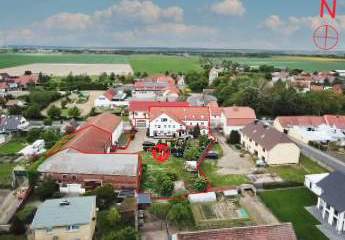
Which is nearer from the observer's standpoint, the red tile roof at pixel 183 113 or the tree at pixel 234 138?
the tree at pixel 234 138

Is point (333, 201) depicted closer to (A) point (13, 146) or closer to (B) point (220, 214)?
(B) point (220, 214)

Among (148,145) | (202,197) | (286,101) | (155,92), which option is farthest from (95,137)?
(155,92)

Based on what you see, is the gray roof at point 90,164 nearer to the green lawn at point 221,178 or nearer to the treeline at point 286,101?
the green lawn at point 221,178

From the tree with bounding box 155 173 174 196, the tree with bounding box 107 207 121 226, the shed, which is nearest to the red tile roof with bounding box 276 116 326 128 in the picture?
the shed

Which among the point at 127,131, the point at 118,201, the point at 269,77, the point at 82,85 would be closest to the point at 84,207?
the point at 118,201

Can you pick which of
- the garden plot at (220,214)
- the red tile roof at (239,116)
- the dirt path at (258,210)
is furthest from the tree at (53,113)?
the dirt path at (258,210)

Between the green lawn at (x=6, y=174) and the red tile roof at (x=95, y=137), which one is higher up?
the red tile roof at (x=95, y=137)
